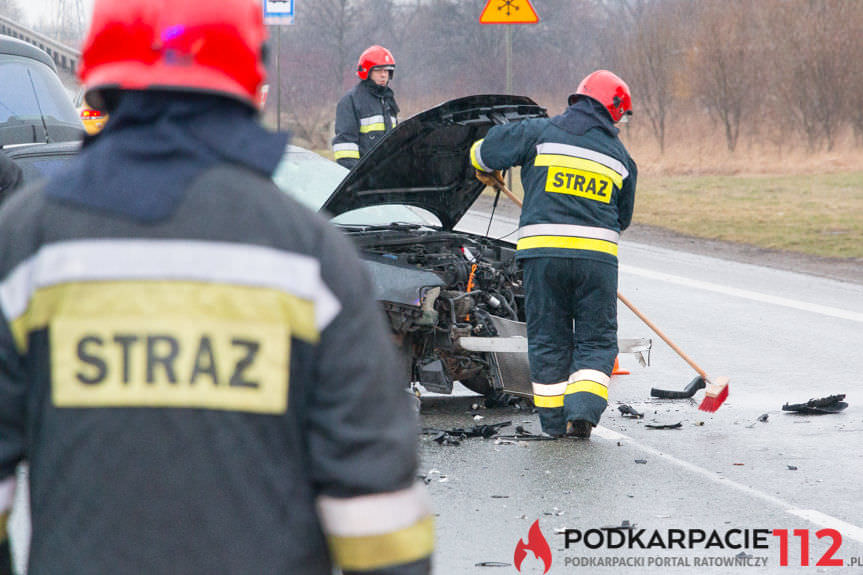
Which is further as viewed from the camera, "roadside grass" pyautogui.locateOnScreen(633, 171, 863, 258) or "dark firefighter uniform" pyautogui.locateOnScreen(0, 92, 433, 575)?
"roadside grass" pyautogui.locateOnScreen(633, 171, 863, 258)

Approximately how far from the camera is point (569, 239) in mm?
6996

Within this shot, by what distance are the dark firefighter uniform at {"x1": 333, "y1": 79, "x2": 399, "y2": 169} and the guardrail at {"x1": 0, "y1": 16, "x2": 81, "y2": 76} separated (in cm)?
2817

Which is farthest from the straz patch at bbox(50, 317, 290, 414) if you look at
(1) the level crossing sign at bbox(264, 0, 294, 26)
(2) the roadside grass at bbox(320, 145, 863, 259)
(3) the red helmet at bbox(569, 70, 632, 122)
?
(1) the level crossing sign at bbox(264, 0, 294, 26)

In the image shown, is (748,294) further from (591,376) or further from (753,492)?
(753,492)

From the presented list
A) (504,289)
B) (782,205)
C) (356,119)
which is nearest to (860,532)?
(504,289)

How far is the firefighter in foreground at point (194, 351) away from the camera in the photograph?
1890 mm

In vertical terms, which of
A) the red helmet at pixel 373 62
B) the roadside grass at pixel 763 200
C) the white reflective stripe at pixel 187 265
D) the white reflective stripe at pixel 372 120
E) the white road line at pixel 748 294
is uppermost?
the red helmet at pixel 373 62

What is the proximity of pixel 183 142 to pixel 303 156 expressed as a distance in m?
6.36

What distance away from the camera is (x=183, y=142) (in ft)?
6.33

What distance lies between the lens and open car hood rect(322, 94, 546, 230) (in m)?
7.10

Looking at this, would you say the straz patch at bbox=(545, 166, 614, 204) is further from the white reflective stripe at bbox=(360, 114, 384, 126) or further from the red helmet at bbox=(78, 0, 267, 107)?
the red helmet at bbox=(78, 0, 267, 107)

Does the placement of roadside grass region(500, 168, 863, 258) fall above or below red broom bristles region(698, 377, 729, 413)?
below

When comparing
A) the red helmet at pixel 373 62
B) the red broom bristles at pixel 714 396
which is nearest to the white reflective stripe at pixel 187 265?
the red broom bristles at pixel 714 396

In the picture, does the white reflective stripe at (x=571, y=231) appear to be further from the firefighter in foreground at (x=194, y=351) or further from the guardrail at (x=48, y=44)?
the guardrail at (x=48, y=44)
